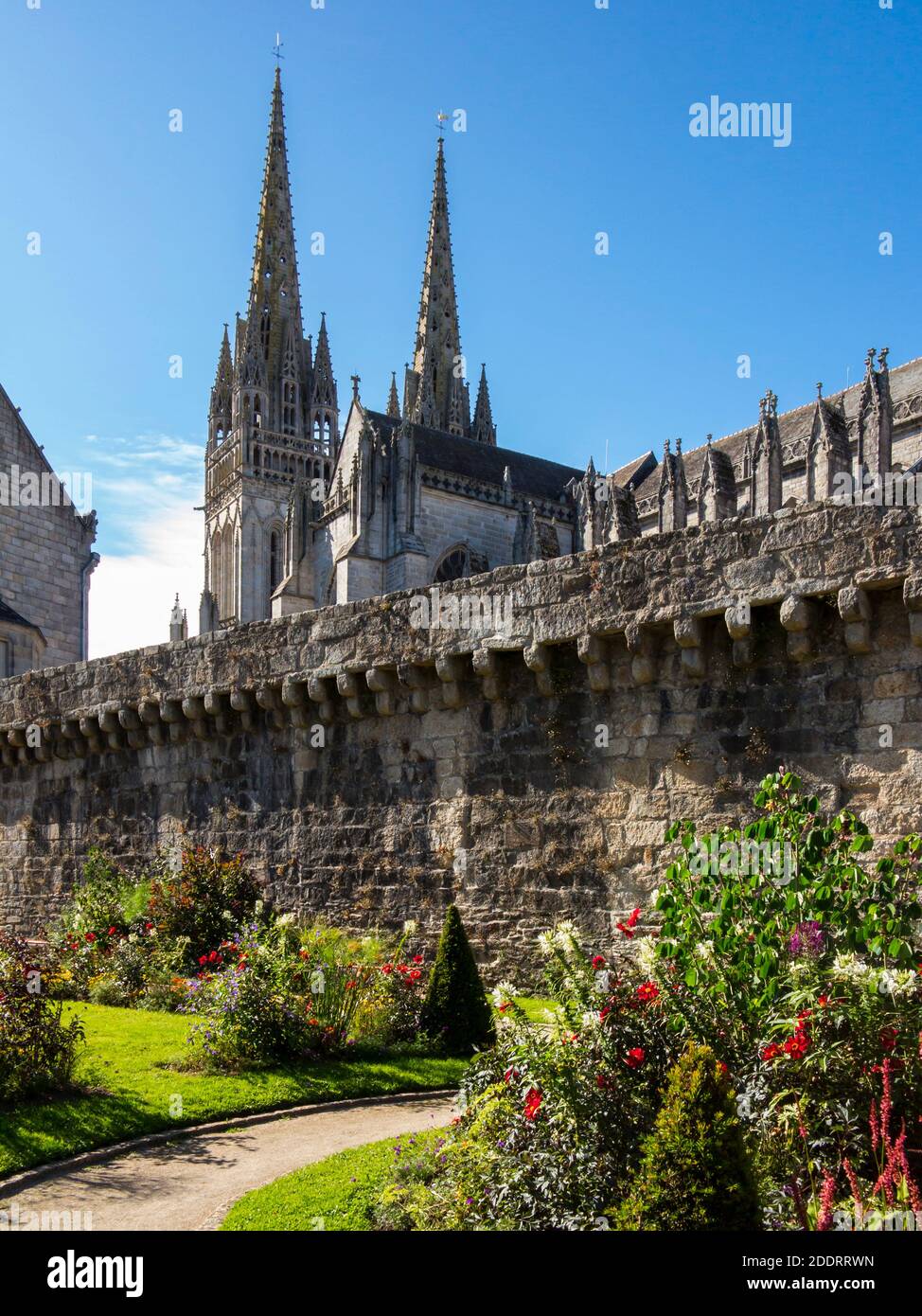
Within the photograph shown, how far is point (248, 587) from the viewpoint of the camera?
6556 cm

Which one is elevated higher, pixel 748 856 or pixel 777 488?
pixel 777 488

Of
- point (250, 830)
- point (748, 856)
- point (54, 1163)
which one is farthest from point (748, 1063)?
point (250, 830)

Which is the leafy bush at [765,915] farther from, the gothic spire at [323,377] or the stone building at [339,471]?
the gothic spire at [323,377]

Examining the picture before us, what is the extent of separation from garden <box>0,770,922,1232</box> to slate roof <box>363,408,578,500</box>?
37329mm

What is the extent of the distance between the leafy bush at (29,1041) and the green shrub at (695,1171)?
202 inches

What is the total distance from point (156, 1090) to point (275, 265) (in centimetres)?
7298

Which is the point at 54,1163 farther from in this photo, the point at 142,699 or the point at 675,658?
the point at 142,699

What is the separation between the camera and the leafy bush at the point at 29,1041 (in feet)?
26.8

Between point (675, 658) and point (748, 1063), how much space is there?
4203 millimetres

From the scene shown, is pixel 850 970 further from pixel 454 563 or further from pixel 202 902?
pixel 454 563

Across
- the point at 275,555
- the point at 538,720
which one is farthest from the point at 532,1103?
the point at 275,555

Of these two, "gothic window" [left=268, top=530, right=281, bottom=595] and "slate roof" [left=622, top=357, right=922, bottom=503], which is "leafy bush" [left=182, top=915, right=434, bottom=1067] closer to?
"slate roof" [left=622, top=357, right=922, bottom=503]

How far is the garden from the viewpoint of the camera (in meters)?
5.09
